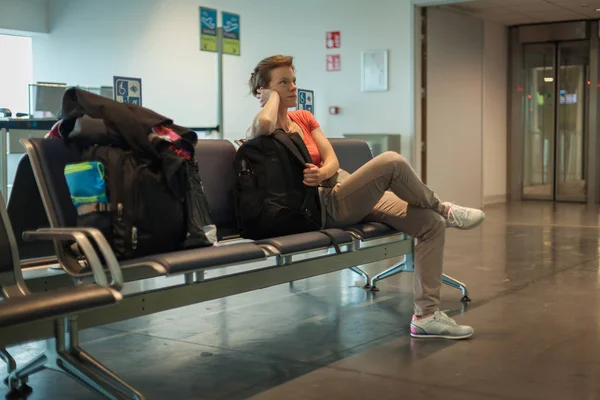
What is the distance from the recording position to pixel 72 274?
2.56 m

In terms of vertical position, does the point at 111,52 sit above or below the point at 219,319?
above

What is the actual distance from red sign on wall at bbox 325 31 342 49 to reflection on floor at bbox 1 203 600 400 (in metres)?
4.38

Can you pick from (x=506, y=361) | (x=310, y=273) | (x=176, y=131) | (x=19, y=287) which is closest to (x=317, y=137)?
(x=310, y=273)

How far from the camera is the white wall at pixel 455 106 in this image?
8.89 metres

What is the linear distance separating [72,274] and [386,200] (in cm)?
167

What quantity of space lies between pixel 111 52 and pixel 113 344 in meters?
8.06

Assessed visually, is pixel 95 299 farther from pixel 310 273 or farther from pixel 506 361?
pixel 506 361

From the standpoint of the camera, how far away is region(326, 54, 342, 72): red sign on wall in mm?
8898

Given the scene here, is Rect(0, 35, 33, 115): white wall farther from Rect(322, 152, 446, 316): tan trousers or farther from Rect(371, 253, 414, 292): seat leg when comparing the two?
Rect(322, 152, 446, 316): tan trousers

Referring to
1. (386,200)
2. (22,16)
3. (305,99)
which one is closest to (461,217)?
(386,200)

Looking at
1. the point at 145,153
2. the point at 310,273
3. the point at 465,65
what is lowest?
the point at 310,273

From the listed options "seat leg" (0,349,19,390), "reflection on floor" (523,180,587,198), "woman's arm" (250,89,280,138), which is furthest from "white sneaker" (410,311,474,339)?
"reflection on floor" (523,180,587,198)

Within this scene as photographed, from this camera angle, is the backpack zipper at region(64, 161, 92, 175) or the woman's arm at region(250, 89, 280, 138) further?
the woman's arm at region(250, 89, 280, 138)

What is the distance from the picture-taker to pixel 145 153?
2670mm
